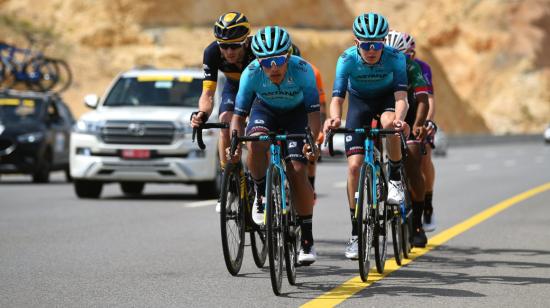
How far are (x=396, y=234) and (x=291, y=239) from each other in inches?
59.0

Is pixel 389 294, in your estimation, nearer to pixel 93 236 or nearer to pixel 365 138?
pixel 365 138

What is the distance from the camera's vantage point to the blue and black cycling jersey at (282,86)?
9.20 metres

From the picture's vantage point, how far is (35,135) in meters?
24.3

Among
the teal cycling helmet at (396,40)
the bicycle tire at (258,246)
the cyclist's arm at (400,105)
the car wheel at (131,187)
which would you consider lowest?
the car wheel at (131,187)

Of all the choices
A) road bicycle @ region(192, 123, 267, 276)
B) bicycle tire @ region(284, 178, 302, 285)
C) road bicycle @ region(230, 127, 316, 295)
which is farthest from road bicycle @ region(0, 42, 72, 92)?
road bicycle @ region(230, 127, 316, 295)

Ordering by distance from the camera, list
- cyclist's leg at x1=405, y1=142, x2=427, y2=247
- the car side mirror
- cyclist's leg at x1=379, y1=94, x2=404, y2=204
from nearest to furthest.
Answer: cyclist's leg at x1=379, y1=94, x2=404, y2=204 → cyclist's leg at x1=405, y1=142, x2=427, y2=247 → the car side mirror

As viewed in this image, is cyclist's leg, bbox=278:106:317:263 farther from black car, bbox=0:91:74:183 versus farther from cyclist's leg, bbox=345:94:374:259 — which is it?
black car, bbox=0:91:74:183

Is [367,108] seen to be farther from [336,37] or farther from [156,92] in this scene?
[336,37]

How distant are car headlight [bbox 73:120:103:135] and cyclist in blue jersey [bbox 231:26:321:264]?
9.63 meters

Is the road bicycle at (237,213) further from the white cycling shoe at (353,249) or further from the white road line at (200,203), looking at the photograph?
the white road line at (200,203)

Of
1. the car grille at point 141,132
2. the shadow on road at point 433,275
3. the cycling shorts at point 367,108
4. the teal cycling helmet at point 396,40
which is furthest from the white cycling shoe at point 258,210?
the car grille at point 141,132

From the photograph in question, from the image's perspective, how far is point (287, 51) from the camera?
900 centimetres

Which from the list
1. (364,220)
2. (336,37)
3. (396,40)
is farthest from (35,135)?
(336,37)

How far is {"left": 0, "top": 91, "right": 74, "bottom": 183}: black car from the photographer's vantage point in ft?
78.8
